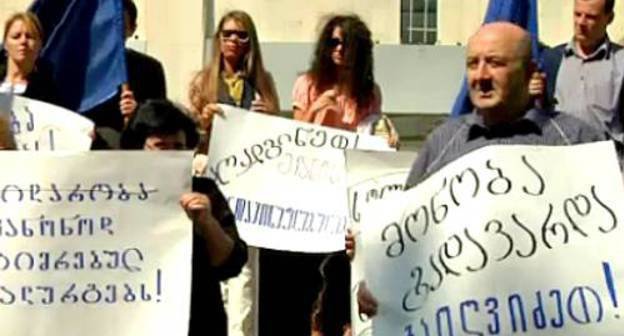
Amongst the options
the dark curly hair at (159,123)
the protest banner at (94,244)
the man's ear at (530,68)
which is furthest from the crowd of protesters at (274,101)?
the man's ear at (530,68)

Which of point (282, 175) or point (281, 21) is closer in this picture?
point (282, 175)

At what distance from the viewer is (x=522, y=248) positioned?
491 centimetres

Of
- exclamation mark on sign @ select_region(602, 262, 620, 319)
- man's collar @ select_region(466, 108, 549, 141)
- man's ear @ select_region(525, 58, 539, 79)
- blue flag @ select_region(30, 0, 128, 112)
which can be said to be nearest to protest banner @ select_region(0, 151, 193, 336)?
man's collar @ select_region(466, 108, 549, 141)

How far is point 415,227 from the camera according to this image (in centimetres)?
509

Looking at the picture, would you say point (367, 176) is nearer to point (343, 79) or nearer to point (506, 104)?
point (343, 79)

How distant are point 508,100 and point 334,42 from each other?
117 inches

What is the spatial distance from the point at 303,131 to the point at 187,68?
176 inches

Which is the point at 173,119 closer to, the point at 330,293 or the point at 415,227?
the point at 415,227

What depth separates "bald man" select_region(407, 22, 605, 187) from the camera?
16.6ft

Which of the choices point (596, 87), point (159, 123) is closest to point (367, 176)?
point (596, 87)

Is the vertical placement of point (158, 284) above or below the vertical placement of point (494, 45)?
below

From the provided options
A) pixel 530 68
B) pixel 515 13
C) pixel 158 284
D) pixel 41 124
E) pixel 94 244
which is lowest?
pixel 158 284

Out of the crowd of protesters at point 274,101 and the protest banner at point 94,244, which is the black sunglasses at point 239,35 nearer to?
the crowd of protesters at point 274,101

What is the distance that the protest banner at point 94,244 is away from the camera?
215 inches
